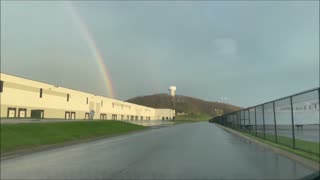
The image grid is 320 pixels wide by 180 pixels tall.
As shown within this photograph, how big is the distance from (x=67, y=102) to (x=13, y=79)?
66.0 ft

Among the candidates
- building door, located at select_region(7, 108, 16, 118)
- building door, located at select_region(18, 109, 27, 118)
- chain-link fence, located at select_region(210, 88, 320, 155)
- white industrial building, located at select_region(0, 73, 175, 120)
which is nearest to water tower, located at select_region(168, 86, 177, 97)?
white industrial building, located at select_region(0, 73, 175, 120)

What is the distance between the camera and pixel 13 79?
56.8 metres

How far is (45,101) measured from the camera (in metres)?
66.9

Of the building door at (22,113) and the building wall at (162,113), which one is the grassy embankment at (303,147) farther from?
the building wall at (162,113)

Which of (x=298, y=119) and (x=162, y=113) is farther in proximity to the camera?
(x=162, y=113)

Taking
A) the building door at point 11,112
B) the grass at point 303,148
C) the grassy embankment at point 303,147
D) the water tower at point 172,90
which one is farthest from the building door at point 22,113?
the water tower at point 172,90

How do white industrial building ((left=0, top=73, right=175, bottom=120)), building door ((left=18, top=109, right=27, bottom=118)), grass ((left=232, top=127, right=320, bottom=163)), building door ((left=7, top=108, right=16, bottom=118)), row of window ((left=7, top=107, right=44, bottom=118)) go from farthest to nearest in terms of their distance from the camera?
building door ((left=18, top=109, right=27, bottom=118)) → row of window ((left=7, top=107, right=44, bottom=118)) → white industrial building ((left=0, top=73, right=175, bottom=120)) → building door ((left=7, top=108, right=16, bottom=118)) → grass ((left=232, top=127, right=320, bottom=163))

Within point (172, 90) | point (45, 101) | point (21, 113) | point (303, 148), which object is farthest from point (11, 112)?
point (172, 90)

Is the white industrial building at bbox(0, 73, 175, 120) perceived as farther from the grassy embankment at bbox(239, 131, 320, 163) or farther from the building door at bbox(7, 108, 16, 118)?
the grassy embankment at bbox(239, 131, 320, 163)

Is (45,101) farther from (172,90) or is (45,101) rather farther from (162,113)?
(162,113)

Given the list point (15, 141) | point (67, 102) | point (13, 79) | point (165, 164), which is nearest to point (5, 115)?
point (13, 79)

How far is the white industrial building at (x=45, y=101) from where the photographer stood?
55.6 meters

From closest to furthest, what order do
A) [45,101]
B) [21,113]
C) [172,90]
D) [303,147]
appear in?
[303,147] → [21,113] → [45,101] → [172,90]

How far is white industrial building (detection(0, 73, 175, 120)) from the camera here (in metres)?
55.6
